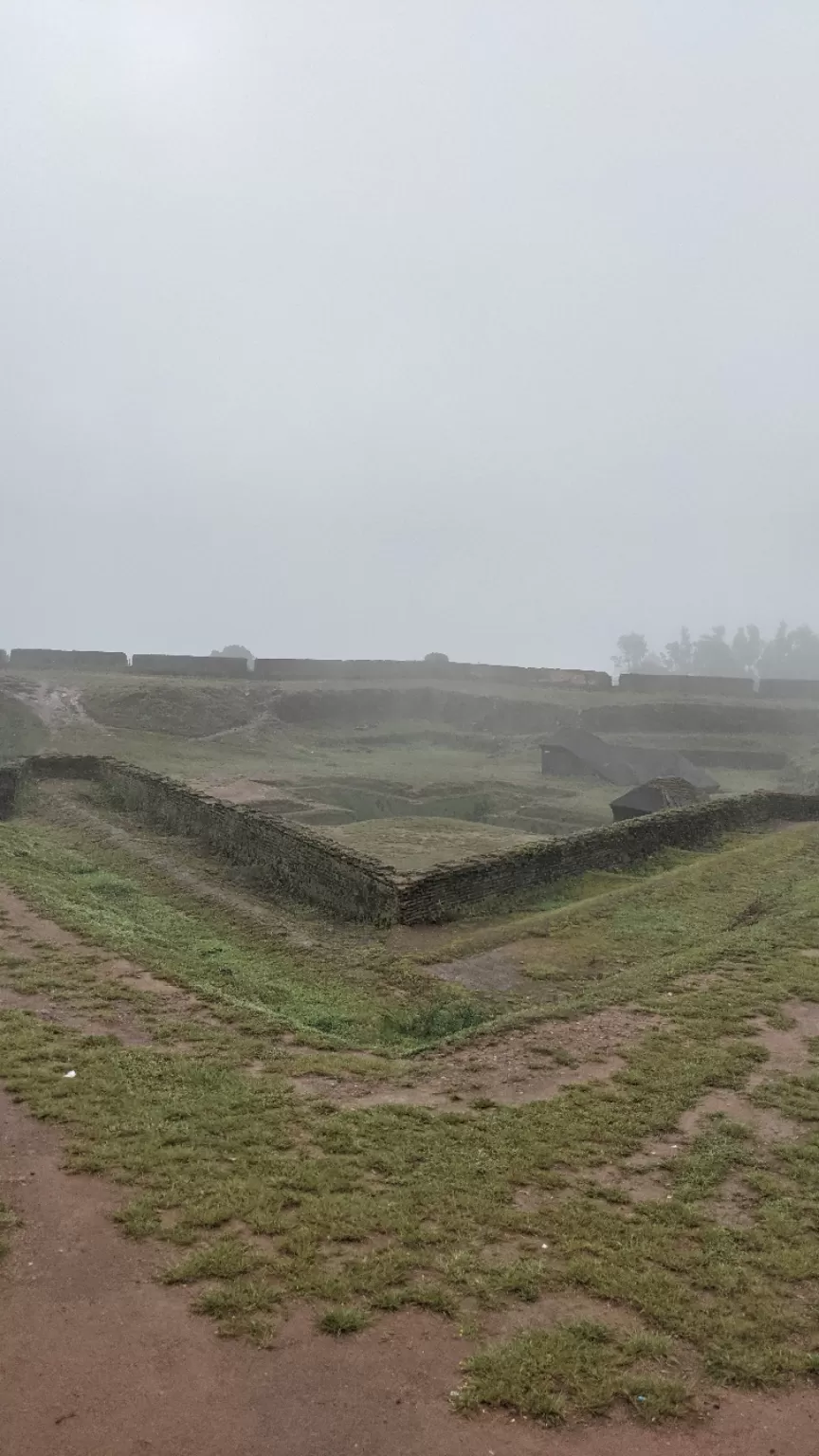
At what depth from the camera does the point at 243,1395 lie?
3607 millimetres

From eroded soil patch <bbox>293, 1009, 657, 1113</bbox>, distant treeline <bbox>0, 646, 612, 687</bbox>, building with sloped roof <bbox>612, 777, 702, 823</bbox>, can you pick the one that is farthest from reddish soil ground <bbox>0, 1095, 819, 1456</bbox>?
distant treeline <bbox>0, 646, 612, 687</bbox>

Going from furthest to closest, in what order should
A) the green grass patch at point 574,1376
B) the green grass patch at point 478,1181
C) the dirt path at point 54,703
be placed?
the dirt path at point 54,703 → the green grass patch at point 478,1181 → the green grass patch at point 574,1376

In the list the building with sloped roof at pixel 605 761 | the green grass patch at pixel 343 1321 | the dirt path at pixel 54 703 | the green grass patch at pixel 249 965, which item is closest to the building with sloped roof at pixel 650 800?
the building with sloped roof at pixel 605 761

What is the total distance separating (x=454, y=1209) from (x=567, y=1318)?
1.02 m

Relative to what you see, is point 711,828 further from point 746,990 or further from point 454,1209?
point 454,1209

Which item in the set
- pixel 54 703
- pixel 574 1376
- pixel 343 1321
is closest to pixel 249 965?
pixel 343 1321

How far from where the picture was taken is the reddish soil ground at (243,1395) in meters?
3.43

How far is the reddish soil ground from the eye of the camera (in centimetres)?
343

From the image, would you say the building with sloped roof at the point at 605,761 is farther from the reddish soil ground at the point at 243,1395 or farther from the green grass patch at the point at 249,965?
the reddish soil ground at the point at 243,1395

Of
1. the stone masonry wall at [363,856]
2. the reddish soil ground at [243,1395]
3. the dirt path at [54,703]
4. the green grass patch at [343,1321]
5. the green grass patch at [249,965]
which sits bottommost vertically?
the green grass patch at [249,965]

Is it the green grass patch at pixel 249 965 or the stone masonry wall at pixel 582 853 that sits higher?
the stone masonry wall at pixel 582 853

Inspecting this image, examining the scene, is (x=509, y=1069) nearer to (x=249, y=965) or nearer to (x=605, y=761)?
(x=249, y=965)

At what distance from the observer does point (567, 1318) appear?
13.6 feet

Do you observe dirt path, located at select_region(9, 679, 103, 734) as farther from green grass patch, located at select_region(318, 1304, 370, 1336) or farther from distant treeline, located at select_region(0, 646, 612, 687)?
green grass patch, located at select_region(318, 1304, 370, 1336)
